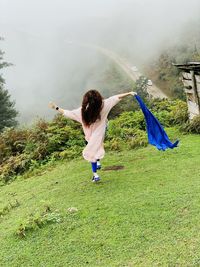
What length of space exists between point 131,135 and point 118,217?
5554mm

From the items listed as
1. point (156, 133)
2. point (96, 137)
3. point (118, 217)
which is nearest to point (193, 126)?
point (156, 133)

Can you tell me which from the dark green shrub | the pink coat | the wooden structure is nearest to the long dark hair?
the pink coat

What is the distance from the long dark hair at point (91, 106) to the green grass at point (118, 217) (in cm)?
129

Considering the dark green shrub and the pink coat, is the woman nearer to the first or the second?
the pink coat

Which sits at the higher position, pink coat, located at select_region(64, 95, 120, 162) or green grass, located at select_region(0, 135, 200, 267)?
pink coat, located at select_region(64, 95, 120, 162)

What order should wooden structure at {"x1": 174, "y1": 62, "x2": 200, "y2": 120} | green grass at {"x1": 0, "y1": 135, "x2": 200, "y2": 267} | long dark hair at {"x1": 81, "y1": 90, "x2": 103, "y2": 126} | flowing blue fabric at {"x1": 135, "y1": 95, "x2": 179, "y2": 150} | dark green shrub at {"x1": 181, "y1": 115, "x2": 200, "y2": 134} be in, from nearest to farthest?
1. green grass at {"x1": 0, "y1": 135, "x2": 200, "y2": 267}
2. long dark hair at {"x1": 81, "y1": 90, "x2": 103, "y2": 126}
3. flowing blue fabric at {"x1": 135, "y1": 95, "x2": 179, "y2": 150}
4. wooden structure at {"x1": 174, "y1": 62, "x2": 200, "y2": 120}
5. dark green shrub at {"x1": 181, "y1": 115, "x2": 200, "y2": 134}

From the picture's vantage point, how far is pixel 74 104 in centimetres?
9719

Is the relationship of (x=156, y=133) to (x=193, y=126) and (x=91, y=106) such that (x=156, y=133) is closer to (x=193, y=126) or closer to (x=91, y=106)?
(x=91, y=106)

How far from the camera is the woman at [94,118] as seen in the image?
8.62 meters

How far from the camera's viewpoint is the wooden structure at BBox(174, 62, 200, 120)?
1127 centimetres

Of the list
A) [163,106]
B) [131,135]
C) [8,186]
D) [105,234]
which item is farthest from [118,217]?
[163,106]

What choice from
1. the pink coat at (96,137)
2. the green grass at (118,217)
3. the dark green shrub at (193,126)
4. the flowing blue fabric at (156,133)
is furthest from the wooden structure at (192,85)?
the pink coat at (96,137)

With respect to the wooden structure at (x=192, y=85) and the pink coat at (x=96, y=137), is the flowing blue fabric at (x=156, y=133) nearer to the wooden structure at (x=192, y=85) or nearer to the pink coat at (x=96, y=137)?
the pink coat at (x=96, y=137)

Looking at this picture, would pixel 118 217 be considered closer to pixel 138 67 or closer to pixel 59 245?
pixel 59 245
